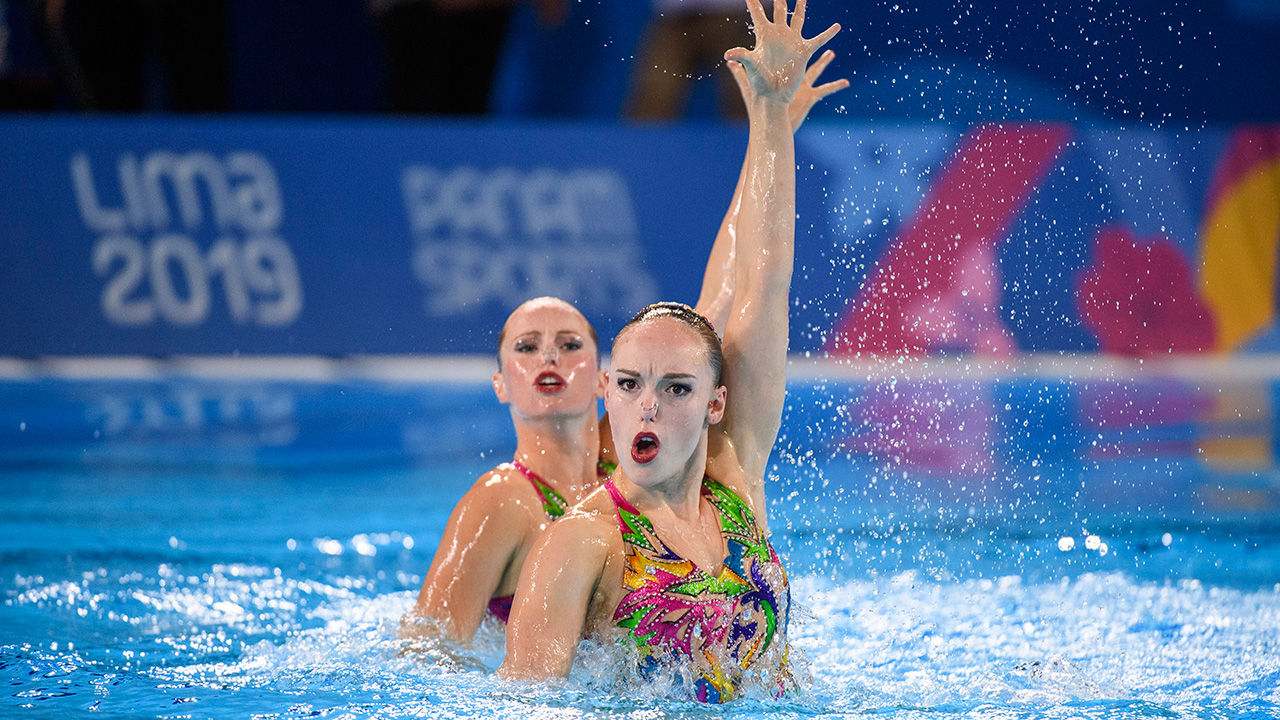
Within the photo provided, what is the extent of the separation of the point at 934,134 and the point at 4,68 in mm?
7587

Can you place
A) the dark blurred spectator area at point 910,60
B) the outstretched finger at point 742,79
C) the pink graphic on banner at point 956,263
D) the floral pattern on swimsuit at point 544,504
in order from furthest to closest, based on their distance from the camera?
the dark blurred spectator area at point 910,60 → the pink graphic on banner at point 956,263 → the floral pattern on swimsuit at point 544,504 → the outstretched finger at point 742,79

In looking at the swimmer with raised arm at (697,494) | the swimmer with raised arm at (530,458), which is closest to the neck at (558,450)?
the swimmer with raised arm at (530,458)

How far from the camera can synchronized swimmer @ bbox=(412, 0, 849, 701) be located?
3.11 metres

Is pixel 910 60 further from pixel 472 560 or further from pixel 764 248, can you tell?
pixel 472 560

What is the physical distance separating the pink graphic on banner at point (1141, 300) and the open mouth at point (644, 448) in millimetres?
8141

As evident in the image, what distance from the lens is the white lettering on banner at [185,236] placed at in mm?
9922

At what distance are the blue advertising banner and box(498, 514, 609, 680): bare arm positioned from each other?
6.80m

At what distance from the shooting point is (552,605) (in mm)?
3023

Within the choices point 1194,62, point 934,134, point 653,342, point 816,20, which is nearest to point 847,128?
point 934,134

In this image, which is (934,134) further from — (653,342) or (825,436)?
(653,342)

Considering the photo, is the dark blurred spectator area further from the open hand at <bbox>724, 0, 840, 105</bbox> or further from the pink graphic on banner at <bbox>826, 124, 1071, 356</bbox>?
the open hand at <bbox>724, 0, 840, 105</bbox>

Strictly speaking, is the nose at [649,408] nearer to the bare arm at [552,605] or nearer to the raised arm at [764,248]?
the bare arm at [552,605]

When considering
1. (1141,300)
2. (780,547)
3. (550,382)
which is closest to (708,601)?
(550,382)

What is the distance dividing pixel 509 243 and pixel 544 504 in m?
6.43
